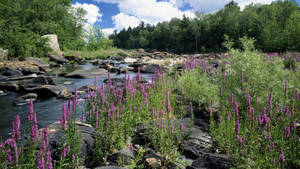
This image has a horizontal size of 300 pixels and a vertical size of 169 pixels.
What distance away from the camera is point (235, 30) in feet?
200

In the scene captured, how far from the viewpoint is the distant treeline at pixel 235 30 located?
960 inches

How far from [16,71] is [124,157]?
15.8 metres

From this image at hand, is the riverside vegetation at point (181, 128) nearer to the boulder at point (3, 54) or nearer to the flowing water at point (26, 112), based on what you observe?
the flowing water at point (26, 112)

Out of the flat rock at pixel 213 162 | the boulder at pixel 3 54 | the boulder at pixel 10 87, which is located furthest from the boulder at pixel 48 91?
the boulder at pixel 3 54

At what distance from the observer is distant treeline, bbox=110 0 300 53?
24391 mm

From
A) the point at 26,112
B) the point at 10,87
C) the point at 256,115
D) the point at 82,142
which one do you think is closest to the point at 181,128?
the point at 82,142

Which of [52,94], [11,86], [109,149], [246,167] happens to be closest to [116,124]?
[109,149]

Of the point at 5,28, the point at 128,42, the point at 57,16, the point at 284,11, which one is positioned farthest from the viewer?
the point at 128,42

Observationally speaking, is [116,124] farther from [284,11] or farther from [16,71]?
[284,11]

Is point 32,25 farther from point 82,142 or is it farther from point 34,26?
point 82,142

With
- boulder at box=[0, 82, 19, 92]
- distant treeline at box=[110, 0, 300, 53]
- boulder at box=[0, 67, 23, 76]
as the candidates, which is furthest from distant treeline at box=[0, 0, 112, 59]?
distant treeline at box=[110, 0, 300, 53]

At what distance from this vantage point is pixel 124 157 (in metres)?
3.55

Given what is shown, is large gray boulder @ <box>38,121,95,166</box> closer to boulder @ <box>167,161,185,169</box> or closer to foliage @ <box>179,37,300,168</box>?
boulder @ <box>167,161,185,169</box>

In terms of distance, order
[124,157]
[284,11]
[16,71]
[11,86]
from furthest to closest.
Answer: [284,11], [16,71], [11,86], [124,157]
